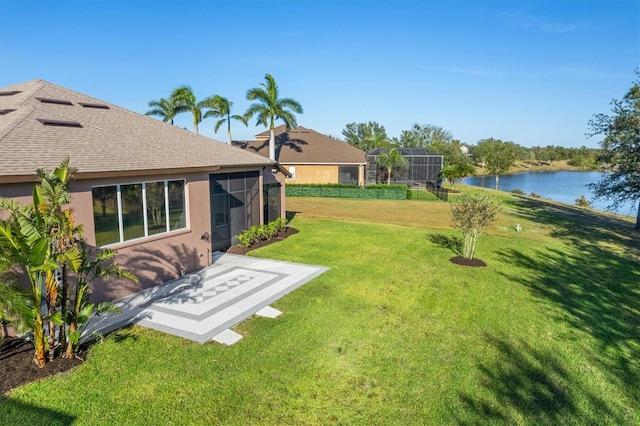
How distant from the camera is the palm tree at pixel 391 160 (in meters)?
39.9

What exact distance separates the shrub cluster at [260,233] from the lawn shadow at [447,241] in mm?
6751

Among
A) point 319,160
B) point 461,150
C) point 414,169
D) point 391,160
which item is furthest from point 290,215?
point 461,150

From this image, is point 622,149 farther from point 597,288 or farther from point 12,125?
point 12,125

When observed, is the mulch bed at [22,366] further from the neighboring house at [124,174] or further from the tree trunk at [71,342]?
the neighboring house at [124,174]

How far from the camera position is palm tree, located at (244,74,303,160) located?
1049 inches

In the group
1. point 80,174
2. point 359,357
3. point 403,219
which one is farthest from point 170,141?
point 403,219

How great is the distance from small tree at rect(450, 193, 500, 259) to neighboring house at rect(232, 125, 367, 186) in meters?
24.3

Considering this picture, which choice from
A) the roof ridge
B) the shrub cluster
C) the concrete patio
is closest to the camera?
the concrete patio

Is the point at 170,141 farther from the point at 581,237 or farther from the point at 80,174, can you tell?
the point at 581,237

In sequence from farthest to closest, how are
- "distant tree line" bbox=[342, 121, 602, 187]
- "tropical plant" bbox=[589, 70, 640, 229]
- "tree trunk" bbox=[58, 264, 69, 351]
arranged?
"distant tree line" bbox=[342, 121, 602, 187] < "tropical plant" bbox=[589, 70, 640, 229] < "tree trunk" bbox=[58, 264, 69, 351]

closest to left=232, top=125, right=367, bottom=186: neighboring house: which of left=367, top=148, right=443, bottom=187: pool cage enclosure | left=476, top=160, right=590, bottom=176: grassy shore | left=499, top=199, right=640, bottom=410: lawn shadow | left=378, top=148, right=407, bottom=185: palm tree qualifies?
left=378, top=148, right=407, bottom=185: palm tree

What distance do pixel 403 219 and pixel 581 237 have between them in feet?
29.1

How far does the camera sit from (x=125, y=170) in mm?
8797

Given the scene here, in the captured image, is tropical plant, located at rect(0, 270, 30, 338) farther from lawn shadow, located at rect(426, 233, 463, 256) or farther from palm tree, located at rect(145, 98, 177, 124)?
palm tree, located at rect(145, 98, 177, 124)
